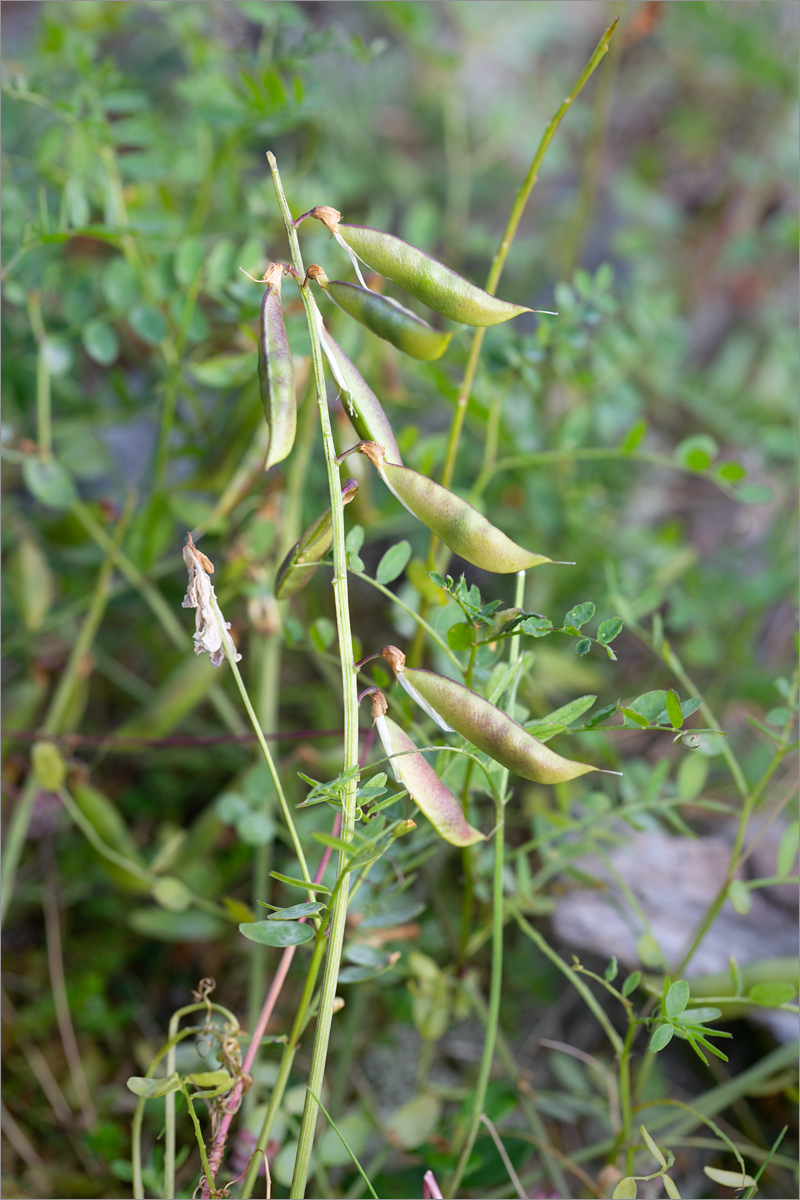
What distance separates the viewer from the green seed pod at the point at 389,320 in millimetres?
477

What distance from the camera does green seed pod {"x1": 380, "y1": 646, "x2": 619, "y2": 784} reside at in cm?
48

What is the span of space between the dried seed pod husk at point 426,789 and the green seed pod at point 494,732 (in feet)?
0.09

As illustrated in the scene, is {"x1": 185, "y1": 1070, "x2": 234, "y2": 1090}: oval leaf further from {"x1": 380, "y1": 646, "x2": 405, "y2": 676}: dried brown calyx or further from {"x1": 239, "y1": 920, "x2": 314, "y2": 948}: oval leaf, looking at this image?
{"x1": 380, "y1": 646, "x2": 405, "y2": 676}: dried brown calyx

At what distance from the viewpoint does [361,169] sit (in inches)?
70.2

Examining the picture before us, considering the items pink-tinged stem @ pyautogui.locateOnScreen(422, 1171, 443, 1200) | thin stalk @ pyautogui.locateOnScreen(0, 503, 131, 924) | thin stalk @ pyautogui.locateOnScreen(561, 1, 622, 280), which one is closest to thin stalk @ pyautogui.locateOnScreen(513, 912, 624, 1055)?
pink-tinged stem @ pyautogui.locateOnScreen(422, 1171, 443, 1200)

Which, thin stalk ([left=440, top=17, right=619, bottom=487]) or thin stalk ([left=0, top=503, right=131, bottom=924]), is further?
thin stalk ([left=0, top=503, right=131, bottom=924])

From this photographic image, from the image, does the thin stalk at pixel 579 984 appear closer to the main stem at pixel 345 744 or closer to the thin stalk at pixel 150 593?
the main stem at pixel 345 744

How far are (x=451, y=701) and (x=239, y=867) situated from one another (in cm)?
61

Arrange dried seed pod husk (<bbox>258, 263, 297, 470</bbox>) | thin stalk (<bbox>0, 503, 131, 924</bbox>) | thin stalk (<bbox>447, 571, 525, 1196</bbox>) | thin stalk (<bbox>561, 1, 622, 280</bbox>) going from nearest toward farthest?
dried seed pod husk (<bbox>258, 263, 297, 470</bbox>) < thin stalk (<bbox>447, 571, 525, 1196</bbox>) < thin stalk (<bbox>0, 503, 131, 924</bbox>) < thin stalk (<bbox>561, 1, 622, 280</bbox>)

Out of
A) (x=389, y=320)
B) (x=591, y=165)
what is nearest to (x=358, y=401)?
(x=389, y=320)

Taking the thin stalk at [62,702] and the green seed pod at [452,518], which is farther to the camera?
the thin stalk at [62,702]

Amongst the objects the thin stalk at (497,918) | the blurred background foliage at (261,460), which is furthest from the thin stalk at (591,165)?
the thin stalk at (497,918)

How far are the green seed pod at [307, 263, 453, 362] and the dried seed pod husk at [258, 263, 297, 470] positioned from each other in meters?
0.03

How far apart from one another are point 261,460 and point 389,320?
17.9 inches
